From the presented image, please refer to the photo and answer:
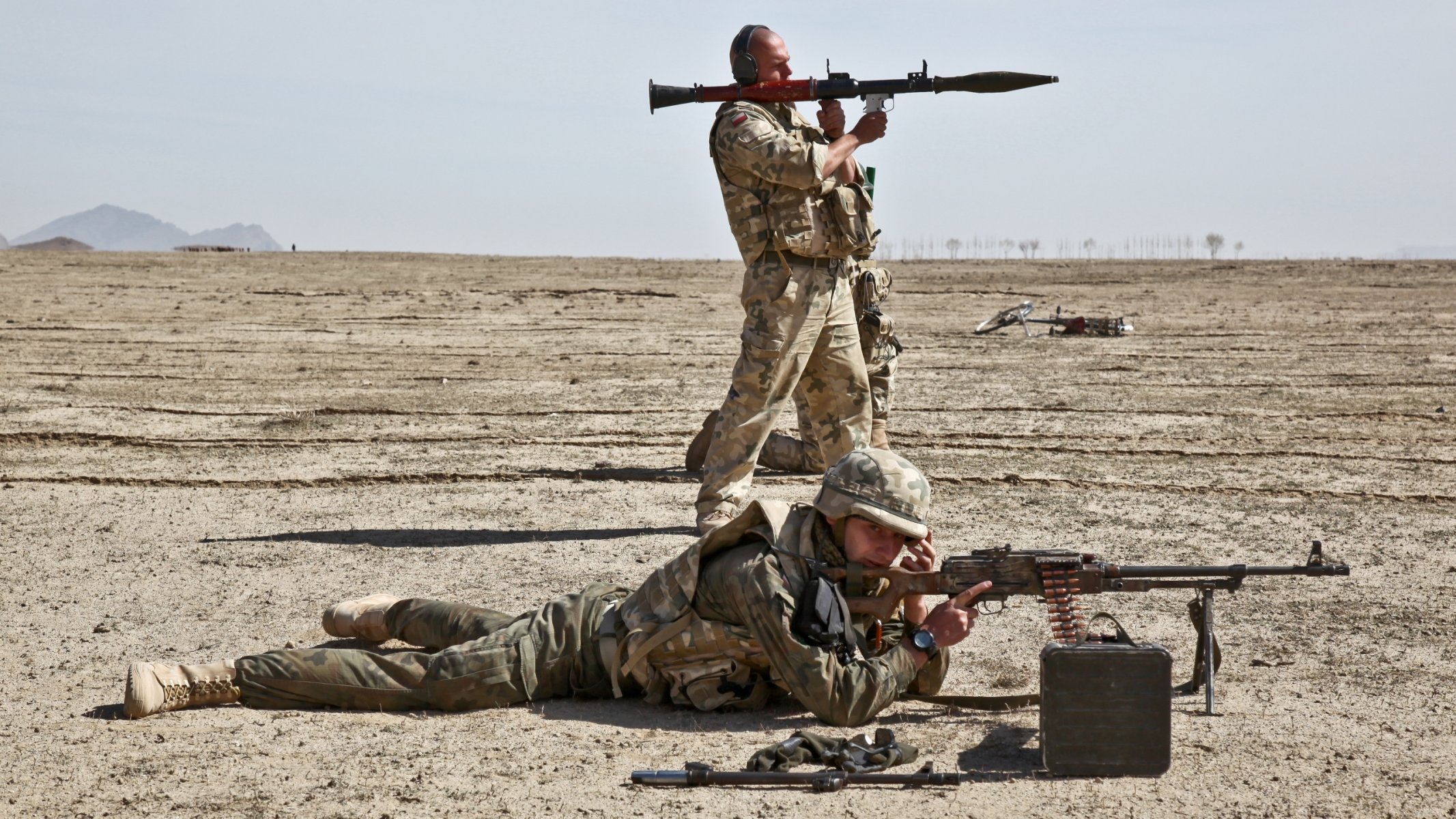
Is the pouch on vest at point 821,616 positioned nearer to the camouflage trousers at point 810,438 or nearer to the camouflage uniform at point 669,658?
the camouflage uniform at point 669,658

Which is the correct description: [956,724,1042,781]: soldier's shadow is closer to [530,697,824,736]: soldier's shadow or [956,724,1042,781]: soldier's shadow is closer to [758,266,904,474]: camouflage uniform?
[530,697,824,736]: soldier's shadow

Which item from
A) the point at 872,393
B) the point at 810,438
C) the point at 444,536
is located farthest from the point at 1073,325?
the point at 444,536

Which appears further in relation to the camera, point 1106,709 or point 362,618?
point 362,618

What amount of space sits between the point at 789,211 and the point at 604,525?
84.4 inches

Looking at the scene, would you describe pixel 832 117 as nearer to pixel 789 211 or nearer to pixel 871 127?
pixel 871 127

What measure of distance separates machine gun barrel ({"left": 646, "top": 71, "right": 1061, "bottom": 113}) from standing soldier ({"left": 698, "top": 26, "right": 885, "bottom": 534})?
6 centimetres

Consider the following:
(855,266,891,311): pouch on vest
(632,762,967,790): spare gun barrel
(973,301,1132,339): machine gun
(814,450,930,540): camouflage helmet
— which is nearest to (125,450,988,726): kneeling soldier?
(814,450,930,540): camouflage helmet

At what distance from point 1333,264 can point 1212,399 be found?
953 inches

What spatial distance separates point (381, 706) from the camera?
4883 mm

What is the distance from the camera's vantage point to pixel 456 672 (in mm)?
4848

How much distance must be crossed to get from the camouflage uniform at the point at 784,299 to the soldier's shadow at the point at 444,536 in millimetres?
717

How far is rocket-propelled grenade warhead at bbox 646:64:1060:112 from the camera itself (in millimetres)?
6848

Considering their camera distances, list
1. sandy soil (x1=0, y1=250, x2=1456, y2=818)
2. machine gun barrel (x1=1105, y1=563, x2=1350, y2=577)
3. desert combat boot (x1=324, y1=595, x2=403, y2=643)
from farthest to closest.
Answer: desert combat boot (x1=324, y1=595, x2=403, y2=643)
machine gun barrel (x1=1105, y1=563, x2=1350, y2=577)
sandy soil (x1=0, y1=250, x2=1456, y2=818)

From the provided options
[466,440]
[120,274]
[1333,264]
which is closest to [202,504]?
[466,440]
